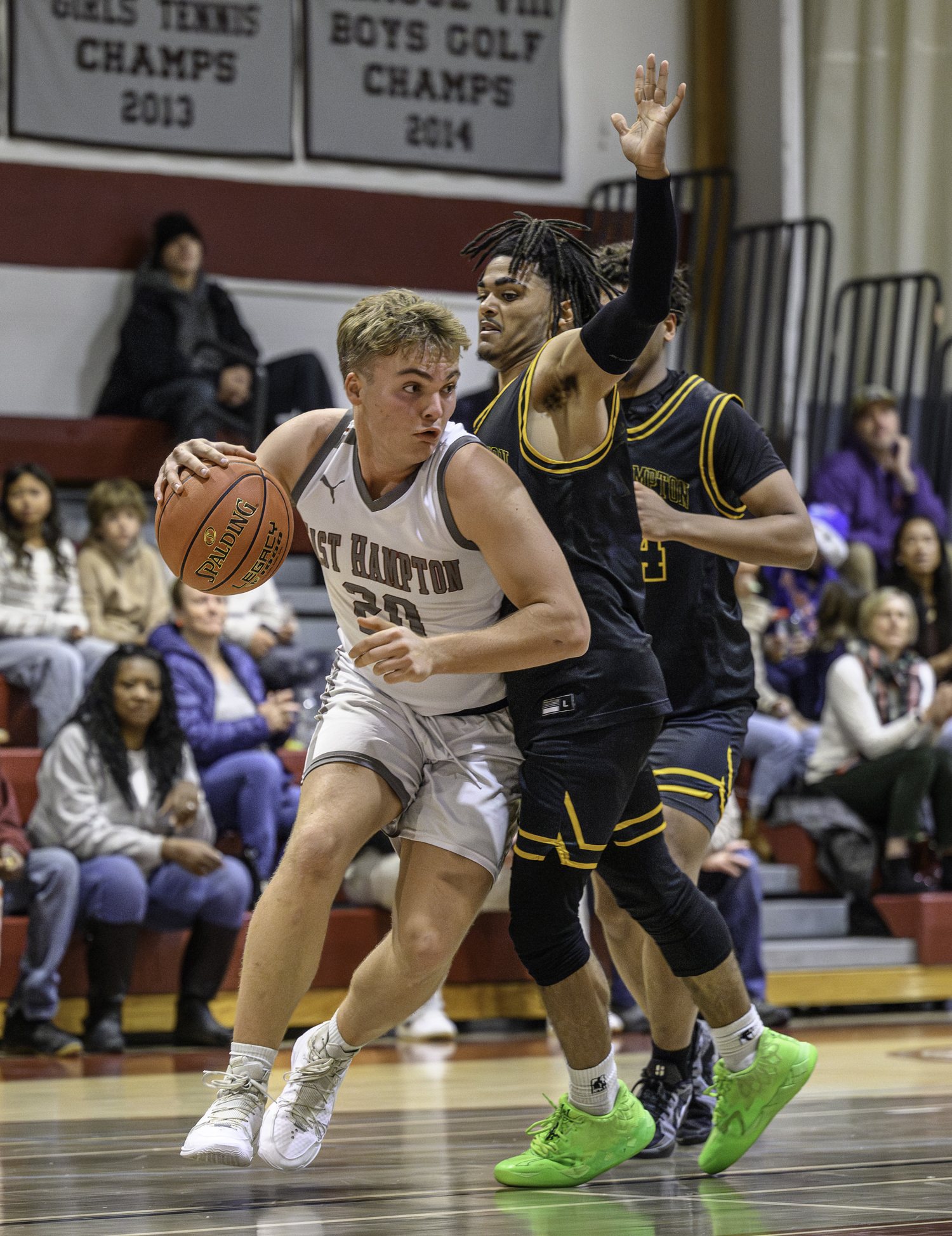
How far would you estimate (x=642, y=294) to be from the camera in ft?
9.12

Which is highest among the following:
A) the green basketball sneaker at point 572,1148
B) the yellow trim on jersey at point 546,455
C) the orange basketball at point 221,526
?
the yellow trim on jersey at point 546,455

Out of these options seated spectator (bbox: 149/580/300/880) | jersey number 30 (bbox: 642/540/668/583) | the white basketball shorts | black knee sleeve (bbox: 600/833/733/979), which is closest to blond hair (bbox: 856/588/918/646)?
seated spectator (bbox: 149/580/300/880)

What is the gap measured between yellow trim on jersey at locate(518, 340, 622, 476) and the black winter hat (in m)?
5.89

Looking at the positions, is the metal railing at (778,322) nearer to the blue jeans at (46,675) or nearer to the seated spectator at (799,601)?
the seated spectator at (799,601)

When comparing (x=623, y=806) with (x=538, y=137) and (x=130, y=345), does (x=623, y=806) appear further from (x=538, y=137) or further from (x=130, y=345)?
(x=538, y=137)

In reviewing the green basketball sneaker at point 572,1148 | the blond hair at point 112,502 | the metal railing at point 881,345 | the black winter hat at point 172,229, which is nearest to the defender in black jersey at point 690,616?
the green basketball sneaker at point 572,1148

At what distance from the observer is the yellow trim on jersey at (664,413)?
354cm

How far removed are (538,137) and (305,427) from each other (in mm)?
7443

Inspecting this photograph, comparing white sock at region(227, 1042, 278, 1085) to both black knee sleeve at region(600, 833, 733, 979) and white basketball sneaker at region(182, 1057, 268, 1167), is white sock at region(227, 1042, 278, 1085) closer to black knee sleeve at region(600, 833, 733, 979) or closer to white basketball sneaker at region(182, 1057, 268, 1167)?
white basketball sneaker at region(182, 1057, 268, 1167)

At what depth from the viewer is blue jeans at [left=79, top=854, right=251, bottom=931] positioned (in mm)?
5684

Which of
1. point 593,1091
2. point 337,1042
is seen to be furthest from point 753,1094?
point 337,1042

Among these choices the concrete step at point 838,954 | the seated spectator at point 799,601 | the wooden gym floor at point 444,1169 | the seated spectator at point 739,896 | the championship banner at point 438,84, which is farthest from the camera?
the championship banner at point 438,84

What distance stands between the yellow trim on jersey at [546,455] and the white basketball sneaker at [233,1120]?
111 cm

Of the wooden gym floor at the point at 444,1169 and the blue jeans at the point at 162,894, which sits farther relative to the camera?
the blue jeans at the point at 162,894
